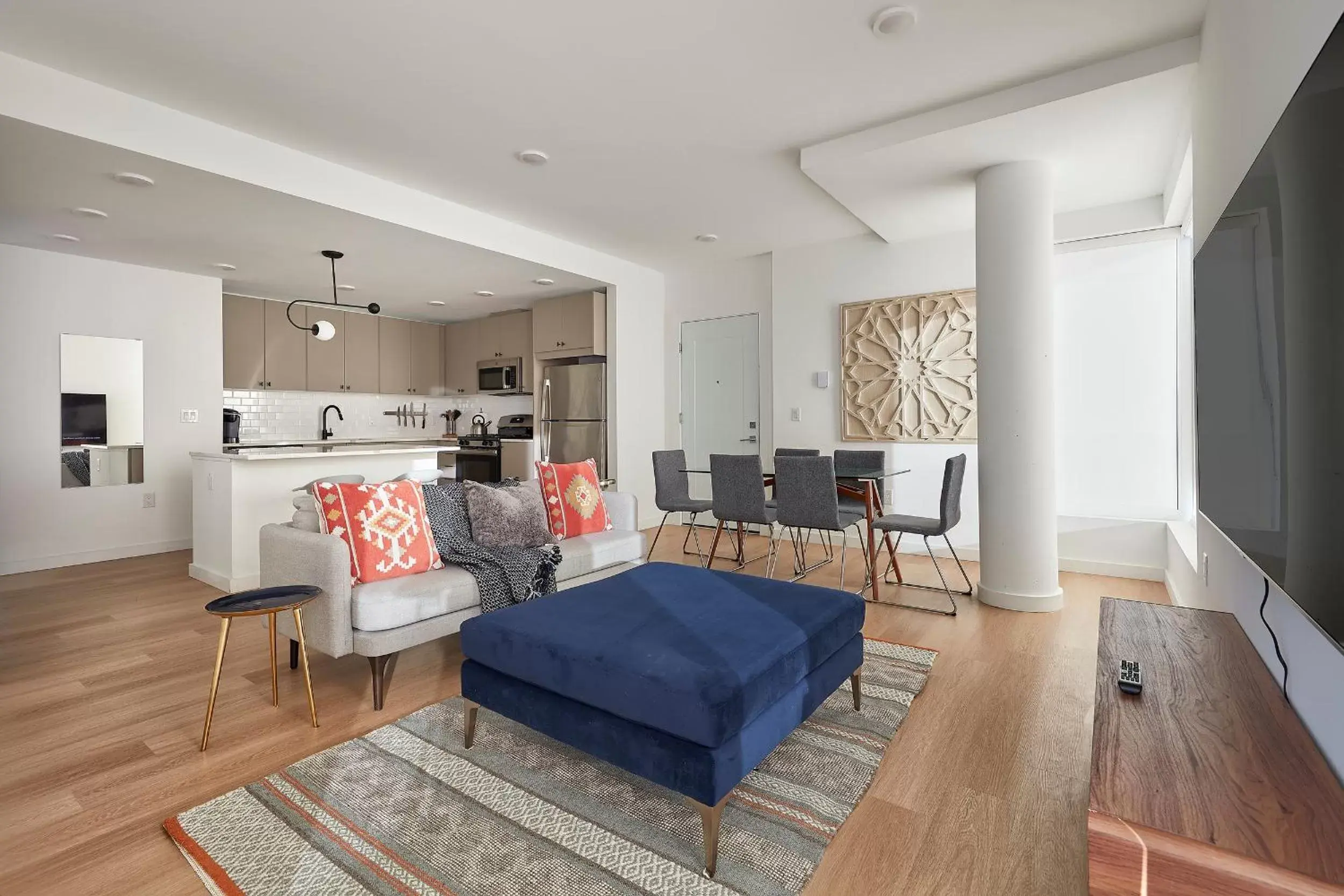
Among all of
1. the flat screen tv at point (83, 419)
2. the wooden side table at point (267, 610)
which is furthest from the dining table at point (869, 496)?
the flat screen tv at point (83, 419)

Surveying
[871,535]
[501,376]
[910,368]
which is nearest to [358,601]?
[871,535]

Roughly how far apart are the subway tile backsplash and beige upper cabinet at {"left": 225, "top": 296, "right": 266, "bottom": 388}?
233mm

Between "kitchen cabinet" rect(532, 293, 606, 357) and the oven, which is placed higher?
"kitchen cabinet" rect(532, 293, 606, 357)

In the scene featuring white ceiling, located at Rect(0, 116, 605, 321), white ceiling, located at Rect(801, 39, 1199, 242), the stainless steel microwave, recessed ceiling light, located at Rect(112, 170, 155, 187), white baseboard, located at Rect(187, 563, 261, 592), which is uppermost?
white ceiling, located at Rect(801, 39, 1199, 242)

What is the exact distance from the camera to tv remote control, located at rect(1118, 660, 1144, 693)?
142 centimetres

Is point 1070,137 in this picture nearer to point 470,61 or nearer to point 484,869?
point 470,61

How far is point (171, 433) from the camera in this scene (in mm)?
5777

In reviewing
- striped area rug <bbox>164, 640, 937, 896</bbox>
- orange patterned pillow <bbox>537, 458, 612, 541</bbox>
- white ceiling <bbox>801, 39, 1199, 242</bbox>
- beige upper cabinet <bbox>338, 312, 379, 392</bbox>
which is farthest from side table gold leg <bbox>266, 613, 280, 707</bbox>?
beige upper cabinet <bbox>338, 312, 379, 392</bbox>

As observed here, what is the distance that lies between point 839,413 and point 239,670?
15.2ft

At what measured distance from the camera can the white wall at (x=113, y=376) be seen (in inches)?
207

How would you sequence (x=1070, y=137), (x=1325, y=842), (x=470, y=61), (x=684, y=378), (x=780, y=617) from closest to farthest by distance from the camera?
(x=1325, y=842), (x=780, y=617), (x=470, y=61), (x=1070, y=137), (x=684, y=378)

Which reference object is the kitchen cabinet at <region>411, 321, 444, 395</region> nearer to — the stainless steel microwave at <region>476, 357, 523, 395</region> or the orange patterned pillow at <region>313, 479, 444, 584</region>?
the stainless steel microwave at <region>476, 357, 523, 395</region>

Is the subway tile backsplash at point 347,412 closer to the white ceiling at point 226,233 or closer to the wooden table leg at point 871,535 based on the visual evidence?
the white ceiling at point 226,233

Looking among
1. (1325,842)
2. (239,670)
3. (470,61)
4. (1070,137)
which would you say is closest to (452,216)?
→ (470,61)
